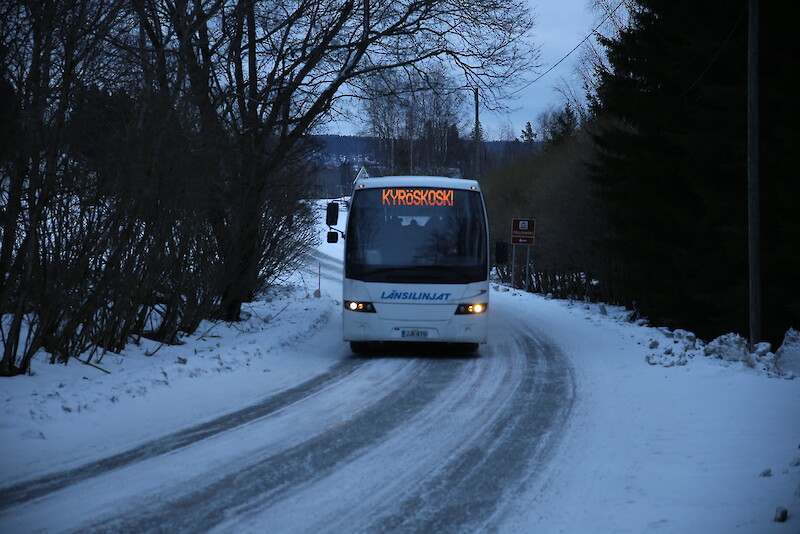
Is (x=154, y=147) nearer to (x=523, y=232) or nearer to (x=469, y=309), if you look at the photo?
(x=469, y=309)

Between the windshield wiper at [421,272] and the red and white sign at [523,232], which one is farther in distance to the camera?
the red and white sign at [523,232]

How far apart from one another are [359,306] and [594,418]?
5409 millimetres

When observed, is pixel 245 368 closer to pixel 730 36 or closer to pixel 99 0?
pixel 99 0

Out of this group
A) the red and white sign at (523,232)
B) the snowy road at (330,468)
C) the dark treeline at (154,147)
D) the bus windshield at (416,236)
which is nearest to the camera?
the snowy road at (330,468)

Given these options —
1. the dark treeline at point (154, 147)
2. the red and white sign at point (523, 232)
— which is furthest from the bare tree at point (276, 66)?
the red and white sign at point (523, 232)

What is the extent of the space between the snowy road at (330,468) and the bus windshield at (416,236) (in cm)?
299

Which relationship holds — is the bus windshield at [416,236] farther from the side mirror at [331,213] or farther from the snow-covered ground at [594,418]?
the snow-covered ground at [594,418]

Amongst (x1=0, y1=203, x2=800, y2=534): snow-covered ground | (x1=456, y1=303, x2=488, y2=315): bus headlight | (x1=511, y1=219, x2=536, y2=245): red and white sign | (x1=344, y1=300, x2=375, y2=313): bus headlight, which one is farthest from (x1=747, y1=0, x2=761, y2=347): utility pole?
(x1=511, y1=219, x2=536, y2=245): red and white sign

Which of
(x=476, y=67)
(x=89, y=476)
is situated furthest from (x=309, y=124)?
(x=89, y=476)

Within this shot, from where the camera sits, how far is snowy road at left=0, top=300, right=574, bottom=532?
201 inches

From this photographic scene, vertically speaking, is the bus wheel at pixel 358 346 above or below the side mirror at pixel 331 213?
below

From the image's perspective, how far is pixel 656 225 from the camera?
18.5 meters

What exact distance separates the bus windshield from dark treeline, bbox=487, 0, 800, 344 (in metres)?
5.16

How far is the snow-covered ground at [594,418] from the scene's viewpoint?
5375 millimetres
